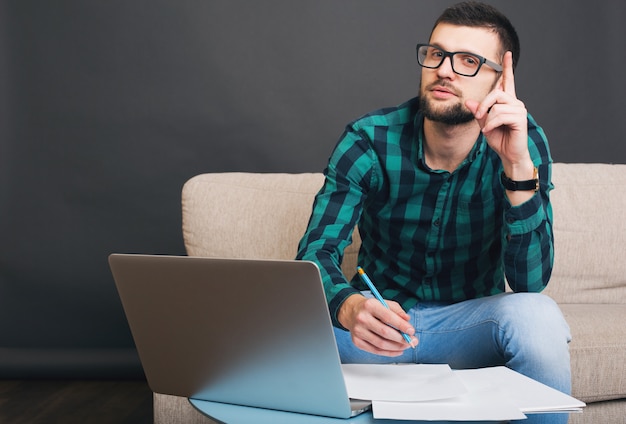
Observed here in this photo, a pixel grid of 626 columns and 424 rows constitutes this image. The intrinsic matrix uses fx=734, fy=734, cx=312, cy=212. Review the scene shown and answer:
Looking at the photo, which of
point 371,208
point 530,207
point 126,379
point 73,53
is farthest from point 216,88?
point 530,207

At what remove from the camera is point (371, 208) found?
5.98ft

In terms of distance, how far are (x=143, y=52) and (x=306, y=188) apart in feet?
3.94

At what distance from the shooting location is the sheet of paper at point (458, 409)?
940mm

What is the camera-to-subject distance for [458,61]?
5.75ft

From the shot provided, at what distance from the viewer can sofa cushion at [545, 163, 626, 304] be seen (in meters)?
2.39

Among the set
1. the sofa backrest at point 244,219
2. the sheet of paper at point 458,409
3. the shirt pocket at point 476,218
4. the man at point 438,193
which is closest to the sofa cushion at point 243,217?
the sofa backrest at point 244,219

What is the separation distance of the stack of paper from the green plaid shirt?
58 cm

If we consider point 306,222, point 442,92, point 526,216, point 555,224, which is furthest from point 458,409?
point 555,224

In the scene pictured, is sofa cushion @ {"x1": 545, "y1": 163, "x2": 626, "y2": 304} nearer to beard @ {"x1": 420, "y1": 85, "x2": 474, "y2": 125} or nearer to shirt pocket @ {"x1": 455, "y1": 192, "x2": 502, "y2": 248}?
shirt pocket @ {"x1": 455, "y1": 192, "x2": 502, "y2": 248}

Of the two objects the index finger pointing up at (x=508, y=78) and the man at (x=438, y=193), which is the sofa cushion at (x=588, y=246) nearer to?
the man at (x=438, y=193)

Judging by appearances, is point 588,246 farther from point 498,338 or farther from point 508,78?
point 498,338

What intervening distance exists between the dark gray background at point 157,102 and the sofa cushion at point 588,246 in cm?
85

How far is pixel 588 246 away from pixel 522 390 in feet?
4.91

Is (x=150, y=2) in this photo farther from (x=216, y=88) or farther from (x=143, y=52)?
(x=216, y=88)
